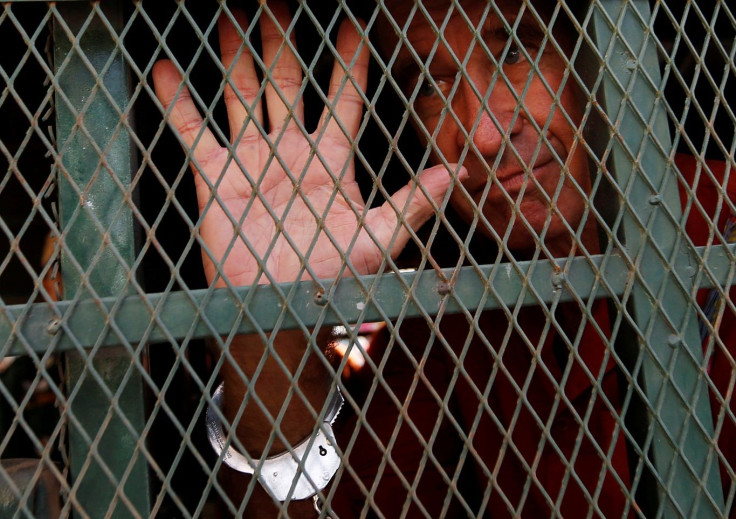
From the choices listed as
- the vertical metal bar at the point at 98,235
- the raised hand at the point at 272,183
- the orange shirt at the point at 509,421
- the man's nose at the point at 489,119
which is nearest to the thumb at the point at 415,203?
the raised hand at the point at 272,183

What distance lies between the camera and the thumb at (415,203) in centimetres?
84

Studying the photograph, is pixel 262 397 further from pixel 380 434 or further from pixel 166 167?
pixel 166 167

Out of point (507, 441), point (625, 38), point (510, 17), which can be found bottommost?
point (507, 441)

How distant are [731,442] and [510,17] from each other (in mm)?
991

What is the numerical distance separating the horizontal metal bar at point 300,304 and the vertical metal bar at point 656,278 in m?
0.06

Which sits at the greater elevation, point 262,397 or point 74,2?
point 74,2

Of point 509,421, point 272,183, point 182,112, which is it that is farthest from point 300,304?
point 509,421

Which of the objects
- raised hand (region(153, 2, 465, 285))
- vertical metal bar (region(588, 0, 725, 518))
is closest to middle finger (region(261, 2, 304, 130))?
raised hand (region(153, 2, 465, 285))

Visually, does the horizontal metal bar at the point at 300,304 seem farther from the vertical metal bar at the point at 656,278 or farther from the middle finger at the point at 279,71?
the middle finger at the point at 279,71

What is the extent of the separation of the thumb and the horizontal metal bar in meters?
0.09

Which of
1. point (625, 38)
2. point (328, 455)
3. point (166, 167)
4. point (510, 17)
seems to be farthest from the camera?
point (166, 167)

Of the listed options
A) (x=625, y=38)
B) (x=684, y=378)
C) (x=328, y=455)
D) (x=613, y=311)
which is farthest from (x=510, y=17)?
(x=328, y=455)

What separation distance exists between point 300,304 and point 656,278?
0.49m

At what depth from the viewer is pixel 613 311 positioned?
3.60 ft
